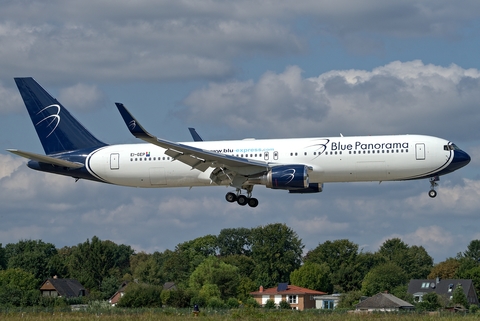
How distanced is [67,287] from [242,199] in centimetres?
7727

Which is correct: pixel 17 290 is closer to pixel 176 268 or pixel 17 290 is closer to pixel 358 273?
pixel 176 268

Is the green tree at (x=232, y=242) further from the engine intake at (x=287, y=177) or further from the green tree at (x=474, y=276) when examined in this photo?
the engine intake at (x=287, y=177)

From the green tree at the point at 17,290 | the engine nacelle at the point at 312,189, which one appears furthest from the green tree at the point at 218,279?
the engine nacelle at the point at 312,189

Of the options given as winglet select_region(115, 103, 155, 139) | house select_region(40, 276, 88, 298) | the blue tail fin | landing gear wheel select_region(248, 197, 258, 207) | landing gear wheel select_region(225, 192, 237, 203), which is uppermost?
the blue tail fin

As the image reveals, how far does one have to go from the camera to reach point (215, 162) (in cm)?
6216

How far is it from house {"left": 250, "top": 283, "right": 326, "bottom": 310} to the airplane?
7001 cm

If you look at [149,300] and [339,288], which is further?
[339,288]

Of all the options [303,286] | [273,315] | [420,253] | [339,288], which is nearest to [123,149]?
[273,315]

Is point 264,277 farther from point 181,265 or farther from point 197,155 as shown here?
point 197,155

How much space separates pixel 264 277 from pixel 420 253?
5398cm

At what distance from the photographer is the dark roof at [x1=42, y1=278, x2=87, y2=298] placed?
437ft

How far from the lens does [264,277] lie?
15600 cm

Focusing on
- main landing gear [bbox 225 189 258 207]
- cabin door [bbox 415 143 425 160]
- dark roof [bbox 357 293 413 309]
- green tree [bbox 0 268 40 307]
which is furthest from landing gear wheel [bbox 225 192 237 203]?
dark roof [bbox 357 293 413 309]

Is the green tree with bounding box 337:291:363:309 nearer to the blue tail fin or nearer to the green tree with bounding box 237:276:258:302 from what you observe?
the green tree with bounding box 237:276:258:302
